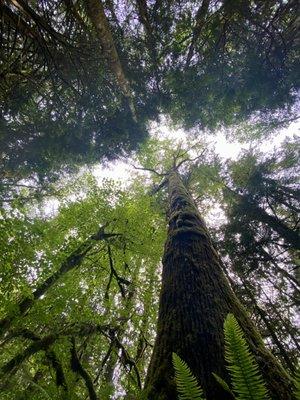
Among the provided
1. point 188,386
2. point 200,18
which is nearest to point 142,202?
point 200,18

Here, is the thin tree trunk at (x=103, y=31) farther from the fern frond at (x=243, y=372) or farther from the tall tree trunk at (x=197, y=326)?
the fern frond at (x=243, y=372)

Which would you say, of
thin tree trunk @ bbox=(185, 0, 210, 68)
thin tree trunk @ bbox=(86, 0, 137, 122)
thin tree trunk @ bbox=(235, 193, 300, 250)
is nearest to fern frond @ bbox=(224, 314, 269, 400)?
thin tree trunk @ bbox=(86, 0, 137, 122)

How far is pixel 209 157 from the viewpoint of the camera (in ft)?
46.8

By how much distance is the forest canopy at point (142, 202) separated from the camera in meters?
3.32

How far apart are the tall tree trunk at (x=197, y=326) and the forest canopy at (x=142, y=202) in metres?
0.02

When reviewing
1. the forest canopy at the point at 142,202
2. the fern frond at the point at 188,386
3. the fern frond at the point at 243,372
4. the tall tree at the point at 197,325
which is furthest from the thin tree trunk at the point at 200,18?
the fern frond at the point at 188,386

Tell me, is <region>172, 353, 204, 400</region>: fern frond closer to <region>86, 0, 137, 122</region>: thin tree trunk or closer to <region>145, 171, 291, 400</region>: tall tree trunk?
<region>145, 171, 291, 400</region>: tall tree trunk

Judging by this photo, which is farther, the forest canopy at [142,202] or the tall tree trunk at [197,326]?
the forest canopy at [142,202]

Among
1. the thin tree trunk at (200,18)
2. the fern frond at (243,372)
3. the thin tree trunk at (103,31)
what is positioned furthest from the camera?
the thin tree trunk at (200,18)

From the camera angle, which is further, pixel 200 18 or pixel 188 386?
pixel 200 18

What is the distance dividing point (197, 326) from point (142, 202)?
616 centimetres

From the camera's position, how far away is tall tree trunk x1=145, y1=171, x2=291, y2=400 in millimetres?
2000

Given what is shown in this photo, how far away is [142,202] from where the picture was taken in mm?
8531

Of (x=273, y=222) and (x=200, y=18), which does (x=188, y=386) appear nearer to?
(x=273, y=222)
